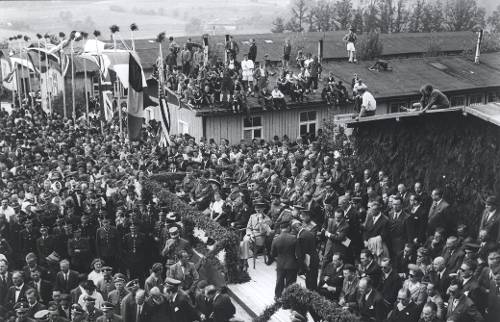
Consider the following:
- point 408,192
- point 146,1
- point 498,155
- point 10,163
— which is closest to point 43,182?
point 10,163

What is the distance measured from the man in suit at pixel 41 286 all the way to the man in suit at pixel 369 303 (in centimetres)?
581

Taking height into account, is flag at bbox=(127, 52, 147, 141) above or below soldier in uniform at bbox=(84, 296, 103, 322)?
above

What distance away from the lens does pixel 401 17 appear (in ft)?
261

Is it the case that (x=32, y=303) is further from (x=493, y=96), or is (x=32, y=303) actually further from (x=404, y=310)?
(x=493, y=96)

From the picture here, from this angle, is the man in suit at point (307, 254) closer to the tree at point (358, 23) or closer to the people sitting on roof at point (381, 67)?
the people sitting on roof at point (381, 67)

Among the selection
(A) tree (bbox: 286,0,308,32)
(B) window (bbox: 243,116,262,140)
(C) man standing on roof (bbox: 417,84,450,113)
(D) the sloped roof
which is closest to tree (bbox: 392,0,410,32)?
(A) tree (bbox: 286,0,308,32)

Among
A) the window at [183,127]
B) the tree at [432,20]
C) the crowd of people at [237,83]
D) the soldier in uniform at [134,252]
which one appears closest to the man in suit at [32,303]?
the soldier in uniform at [134,252]

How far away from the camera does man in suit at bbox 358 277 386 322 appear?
30.4 feet

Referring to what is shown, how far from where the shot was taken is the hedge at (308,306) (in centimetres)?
926

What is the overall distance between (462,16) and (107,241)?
7409 cm

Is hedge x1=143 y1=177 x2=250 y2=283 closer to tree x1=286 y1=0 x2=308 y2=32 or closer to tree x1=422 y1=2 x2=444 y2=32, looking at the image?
tree x1=422 y1=2 x2=444 y2=32

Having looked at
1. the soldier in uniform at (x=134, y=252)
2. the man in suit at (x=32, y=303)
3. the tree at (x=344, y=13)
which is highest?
the tree at (x=344, y=13)

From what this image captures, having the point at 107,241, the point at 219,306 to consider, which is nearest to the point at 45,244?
the point at 107,241

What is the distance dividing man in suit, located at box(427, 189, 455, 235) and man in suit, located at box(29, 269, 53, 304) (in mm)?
7434
